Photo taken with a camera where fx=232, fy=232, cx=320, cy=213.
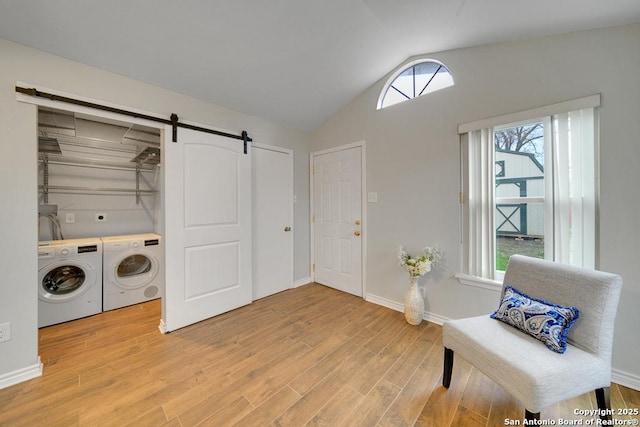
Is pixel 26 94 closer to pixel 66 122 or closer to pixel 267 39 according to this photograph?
pixel 66 122

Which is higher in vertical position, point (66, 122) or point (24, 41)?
point (24, 41)

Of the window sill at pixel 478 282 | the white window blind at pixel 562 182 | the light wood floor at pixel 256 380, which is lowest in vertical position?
the light wood floor at pixel 256 380

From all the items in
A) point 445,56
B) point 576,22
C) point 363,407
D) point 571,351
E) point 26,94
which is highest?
point 445,56

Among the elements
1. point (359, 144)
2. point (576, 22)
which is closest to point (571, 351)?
point (576, 22)

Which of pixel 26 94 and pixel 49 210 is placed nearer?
pixel 26 94

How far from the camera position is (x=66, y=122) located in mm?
2213

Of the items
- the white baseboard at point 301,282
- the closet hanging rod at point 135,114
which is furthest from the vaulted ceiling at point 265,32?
the white baseboard at point 301,282

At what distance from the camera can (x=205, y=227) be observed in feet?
7.94

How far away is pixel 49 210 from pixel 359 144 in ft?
12.4

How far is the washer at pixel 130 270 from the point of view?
261cm

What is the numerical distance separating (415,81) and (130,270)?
158 inches

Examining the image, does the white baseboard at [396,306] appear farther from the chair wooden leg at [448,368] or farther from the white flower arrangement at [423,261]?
the chair wooden leg at [448,368]

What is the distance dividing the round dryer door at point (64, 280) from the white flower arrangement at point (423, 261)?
3.35 m

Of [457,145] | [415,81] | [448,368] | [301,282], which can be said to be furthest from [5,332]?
[415,81]
